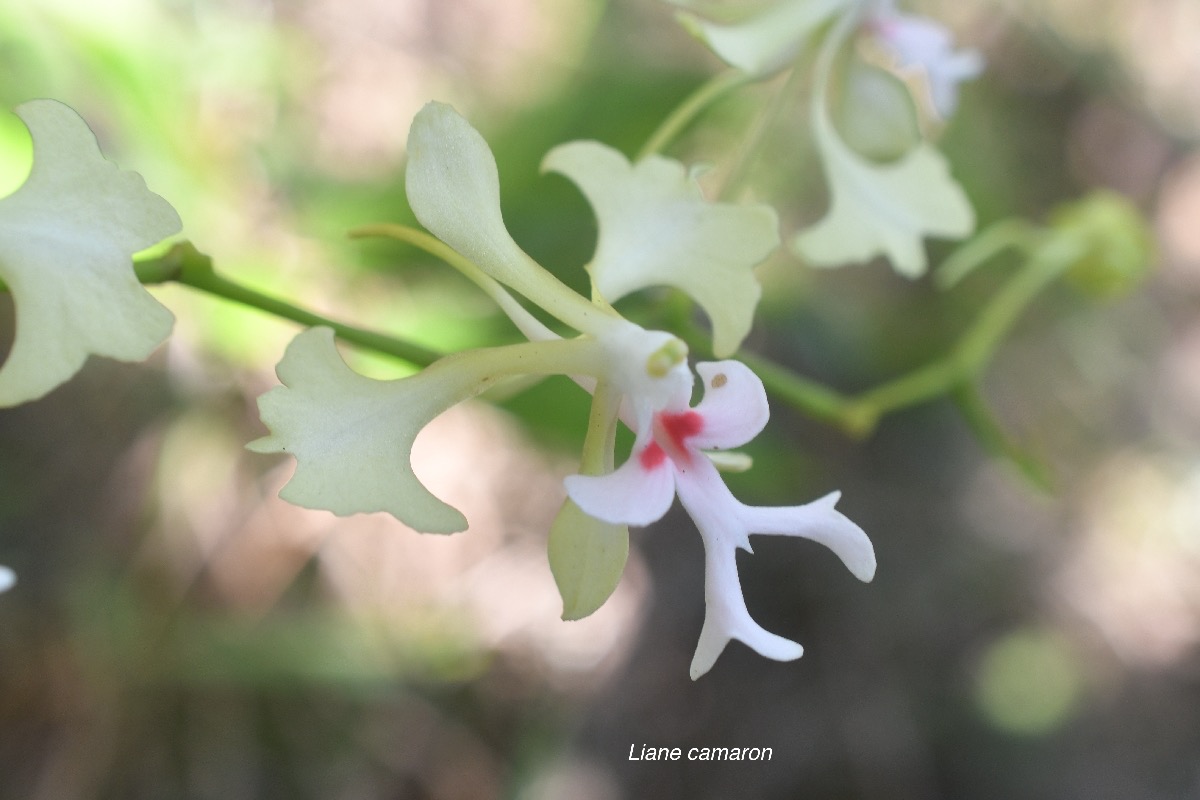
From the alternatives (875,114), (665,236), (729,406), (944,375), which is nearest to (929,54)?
(875,114)

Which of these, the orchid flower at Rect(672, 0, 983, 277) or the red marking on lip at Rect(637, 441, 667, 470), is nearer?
the red marking on lip at Rect(637, 441, 667, 470)

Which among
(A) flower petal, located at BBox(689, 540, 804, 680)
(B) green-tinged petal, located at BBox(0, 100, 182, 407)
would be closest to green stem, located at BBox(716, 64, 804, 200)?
(A) flower petal, located at BBox(689, 540, 804, 680)

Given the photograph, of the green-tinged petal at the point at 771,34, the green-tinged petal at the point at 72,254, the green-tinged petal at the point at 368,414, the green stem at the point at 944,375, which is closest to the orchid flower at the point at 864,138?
the green-tinged petal at the point at 771,34

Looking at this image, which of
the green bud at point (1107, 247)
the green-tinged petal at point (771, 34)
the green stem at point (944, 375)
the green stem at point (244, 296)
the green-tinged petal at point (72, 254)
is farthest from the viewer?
the green bud at point (1107, 247)

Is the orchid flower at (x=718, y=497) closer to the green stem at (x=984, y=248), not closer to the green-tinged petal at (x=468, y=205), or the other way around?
the green-tinged petal at (x=468, y=205)

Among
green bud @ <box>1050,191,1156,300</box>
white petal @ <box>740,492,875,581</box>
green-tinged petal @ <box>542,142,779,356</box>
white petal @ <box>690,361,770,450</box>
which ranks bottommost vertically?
white petal @ <box>740,492,875,581</box>

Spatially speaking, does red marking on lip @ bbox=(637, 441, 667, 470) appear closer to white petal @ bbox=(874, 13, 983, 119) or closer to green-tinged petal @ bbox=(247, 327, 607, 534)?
green-tinged petal @ bbox=(247, 327, 607, 534)

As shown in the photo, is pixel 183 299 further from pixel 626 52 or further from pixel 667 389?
pixel 667 389
